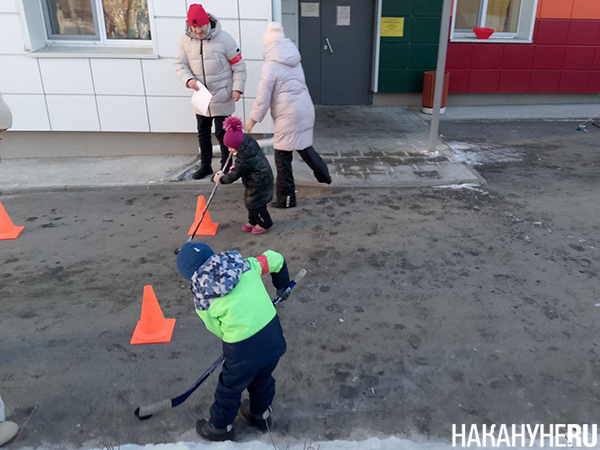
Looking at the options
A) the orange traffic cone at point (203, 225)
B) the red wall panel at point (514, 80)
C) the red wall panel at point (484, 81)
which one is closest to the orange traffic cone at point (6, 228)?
the orange traffic cone at point (203, 225)

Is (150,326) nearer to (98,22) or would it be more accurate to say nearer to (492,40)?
(98,22)

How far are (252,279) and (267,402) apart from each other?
832mm

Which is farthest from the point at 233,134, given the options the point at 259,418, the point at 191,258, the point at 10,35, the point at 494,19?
the point at 494,19

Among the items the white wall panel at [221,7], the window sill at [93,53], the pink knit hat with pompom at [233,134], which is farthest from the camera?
the window sill at [93,53]

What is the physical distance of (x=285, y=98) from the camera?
616cm

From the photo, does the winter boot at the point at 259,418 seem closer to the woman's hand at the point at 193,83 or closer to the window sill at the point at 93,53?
the woman's hand at the point at 193,83

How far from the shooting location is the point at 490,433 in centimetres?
318

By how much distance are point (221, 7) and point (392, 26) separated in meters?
4.80

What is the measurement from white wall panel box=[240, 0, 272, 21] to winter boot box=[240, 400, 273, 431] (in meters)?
6.13

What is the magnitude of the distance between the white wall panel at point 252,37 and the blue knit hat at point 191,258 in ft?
18.8

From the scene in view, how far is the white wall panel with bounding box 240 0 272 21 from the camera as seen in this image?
301 inches

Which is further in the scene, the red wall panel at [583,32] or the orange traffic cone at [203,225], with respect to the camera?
the red wall panel at [583,32]

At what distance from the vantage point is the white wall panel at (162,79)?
795cm

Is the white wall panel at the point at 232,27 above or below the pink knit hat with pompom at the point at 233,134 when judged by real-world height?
above
